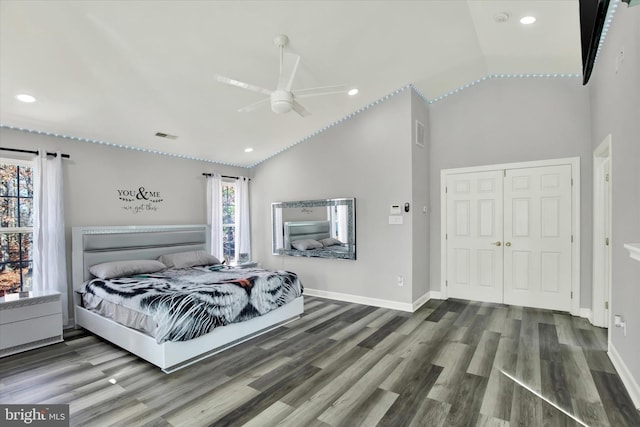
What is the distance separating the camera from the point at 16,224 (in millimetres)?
3885

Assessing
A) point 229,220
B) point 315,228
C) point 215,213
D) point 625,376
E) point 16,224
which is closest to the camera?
point 625,376

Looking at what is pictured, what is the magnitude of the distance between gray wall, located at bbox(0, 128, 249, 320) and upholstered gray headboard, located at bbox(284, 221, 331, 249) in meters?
1.56

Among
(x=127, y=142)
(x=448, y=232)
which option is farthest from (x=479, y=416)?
(x=127, y=142)

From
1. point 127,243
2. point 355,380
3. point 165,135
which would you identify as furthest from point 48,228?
point 355,380

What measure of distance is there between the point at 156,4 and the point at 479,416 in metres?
3.84

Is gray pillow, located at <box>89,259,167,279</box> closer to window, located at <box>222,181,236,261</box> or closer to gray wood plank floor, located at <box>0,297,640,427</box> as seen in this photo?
gray wood plank floor, located at <box>0,297,640,427</box>

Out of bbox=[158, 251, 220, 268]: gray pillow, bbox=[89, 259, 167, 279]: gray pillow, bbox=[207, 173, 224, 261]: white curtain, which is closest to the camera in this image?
bbox=[89, 259, 167, 279]: gray pillow

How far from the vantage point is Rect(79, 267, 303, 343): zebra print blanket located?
2914mm

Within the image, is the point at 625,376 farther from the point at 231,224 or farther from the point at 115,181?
the point at 115,181

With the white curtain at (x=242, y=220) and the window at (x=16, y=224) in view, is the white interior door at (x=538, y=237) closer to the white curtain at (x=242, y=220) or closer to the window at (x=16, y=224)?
the white curtain at (x=242, y=220)

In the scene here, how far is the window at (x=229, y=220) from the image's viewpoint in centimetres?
620

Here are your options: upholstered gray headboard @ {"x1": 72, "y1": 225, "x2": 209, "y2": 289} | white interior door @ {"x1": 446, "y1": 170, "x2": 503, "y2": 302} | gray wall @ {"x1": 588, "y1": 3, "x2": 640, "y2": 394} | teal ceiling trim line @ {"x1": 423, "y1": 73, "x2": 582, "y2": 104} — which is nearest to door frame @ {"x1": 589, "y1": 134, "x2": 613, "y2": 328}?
gray wall @ {"x1": 588, "y1": 3, "x2": 640, "y2": 394}

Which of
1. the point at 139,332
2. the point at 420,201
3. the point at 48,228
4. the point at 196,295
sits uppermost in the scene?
the point at 420,201
